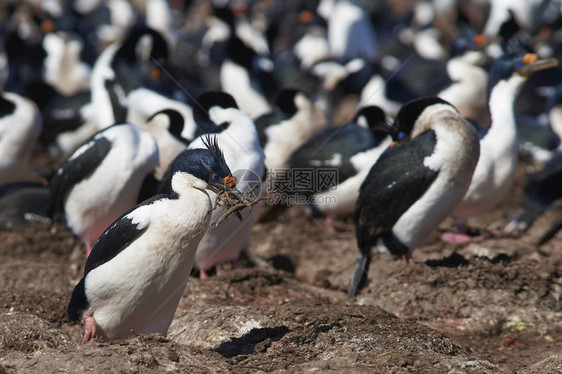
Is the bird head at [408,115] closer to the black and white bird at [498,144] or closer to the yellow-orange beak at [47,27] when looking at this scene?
the black and white bird at [498,144]

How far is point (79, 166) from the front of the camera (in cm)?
847

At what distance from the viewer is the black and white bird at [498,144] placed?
891 centimetres

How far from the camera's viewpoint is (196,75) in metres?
20.0

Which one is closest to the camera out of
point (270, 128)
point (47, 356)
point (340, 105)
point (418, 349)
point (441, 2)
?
point (47, 356)

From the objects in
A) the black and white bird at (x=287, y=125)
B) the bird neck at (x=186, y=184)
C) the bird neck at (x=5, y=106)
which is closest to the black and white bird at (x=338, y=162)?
the black and white bird at (x=287, y=125)

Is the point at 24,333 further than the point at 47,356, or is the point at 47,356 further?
the point at 24,333

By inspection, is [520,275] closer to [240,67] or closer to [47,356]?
[47,356]

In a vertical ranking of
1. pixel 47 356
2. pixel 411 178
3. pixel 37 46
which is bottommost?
pixel 37 46

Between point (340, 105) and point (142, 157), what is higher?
point (142, 157)

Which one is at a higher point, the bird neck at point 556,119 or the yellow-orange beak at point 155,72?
the yellow-orange beak at point 155,72

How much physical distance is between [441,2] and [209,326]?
24.1m

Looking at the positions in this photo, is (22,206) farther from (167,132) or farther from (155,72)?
(155,72)

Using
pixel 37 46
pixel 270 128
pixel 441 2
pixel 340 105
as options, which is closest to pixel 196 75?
pixel 37 46

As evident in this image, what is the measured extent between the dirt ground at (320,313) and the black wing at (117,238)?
633mm
